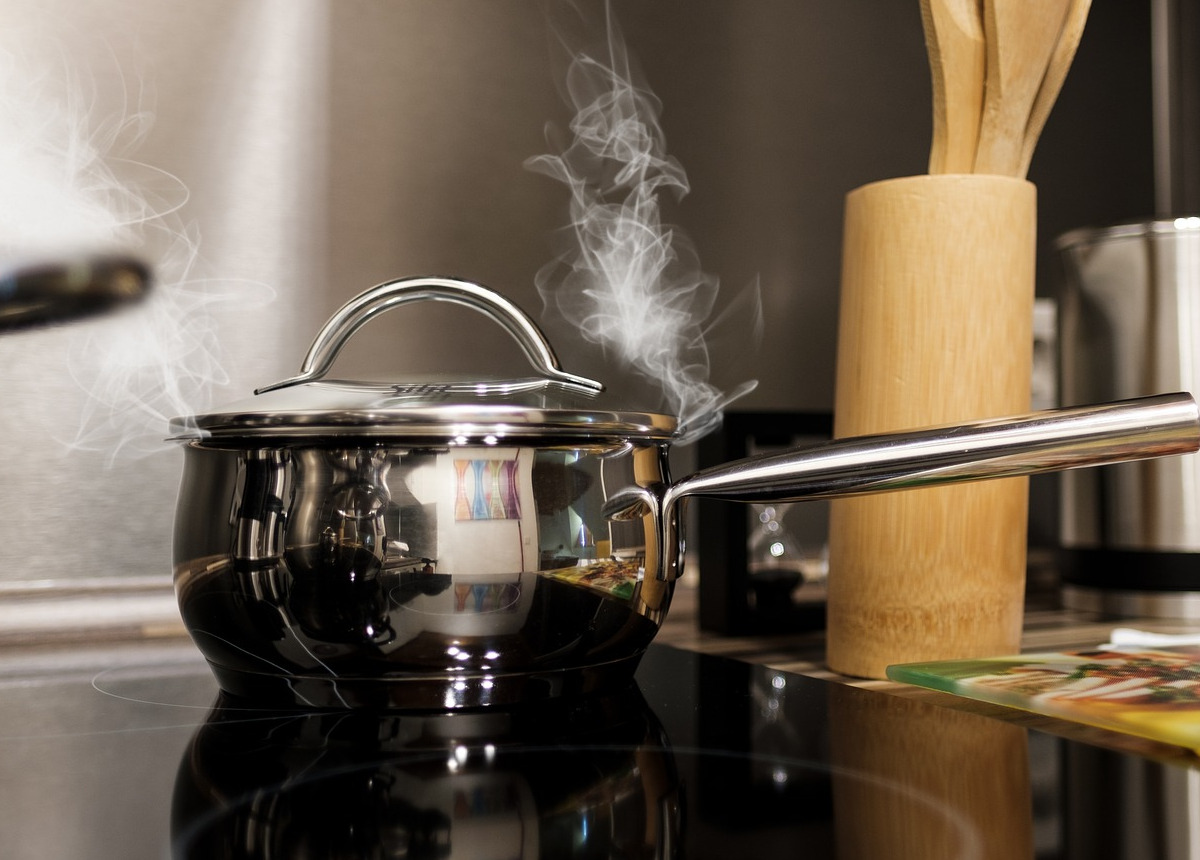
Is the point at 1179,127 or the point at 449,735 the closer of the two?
the point at 449,735

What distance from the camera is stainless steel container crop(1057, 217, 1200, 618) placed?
0.81 m

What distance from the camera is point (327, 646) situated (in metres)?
0.44

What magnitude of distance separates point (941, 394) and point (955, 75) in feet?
0.62

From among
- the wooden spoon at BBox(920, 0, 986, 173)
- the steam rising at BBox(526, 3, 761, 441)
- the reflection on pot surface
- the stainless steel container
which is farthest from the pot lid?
the stainless steel container

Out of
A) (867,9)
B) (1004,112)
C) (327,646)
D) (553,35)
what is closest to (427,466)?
(327,646)

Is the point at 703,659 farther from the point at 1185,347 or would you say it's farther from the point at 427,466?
the point at 1185,347

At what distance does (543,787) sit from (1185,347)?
0.67m

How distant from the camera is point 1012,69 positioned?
0.60 meters

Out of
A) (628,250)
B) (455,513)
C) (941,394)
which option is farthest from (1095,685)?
(628,250)

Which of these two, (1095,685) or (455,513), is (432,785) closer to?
(455,513)

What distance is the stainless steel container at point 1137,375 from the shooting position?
2.64ft

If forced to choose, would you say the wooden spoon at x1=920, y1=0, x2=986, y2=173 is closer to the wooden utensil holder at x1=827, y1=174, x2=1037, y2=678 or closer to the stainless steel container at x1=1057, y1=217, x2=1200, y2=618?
the wooden utensil holder at x1=827, y1=174, x2=1037, y2=678

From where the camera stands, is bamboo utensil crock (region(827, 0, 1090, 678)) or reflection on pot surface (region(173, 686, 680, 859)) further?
bamboo utensil crock (region(827, 0, 1090, 678))

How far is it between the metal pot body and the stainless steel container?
54 cm
